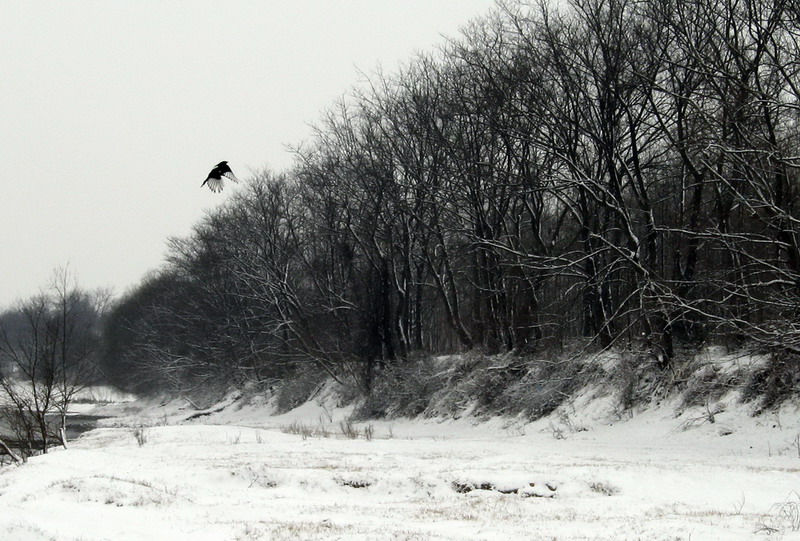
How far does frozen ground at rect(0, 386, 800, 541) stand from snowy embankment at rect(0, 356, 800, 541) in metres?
0.04

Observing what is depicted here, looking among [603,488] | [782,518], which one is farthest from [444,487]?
[782,518]

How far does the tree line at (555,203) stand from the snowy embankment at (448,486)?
9.25ft

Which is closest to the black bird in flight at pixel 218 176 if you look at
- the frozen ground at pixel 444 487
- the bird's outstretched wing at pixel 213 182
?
the bird's outstretched wing at pixel 213 182

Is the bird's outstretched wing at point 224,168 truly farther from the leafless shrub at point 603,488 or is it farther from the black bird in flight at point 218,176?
the leafless shrub at point 603,488

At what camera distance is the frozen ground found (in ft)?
31.4

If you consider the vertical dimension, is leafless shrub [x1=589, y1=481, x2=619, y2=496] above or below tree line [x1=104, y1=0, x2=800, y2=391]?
below

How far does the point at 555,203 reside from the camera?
39.9 m

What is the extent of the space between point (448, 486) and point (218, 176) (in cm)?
821

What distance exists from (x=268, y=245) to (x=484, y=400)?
88.7 ft

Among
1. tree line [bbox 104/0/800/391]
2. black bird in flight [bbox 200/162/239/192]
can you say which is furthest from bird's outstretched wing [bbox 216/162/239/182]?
tree line [bbox 104/0/800/391]

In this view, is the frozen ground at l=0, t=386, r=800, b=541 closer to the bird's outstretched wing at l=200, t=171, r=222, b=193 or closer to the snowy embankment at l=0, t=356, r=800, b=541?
the snowy embankment at l=0, t=356, r=800, b=541

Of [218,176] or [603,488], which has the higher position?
[218,176]

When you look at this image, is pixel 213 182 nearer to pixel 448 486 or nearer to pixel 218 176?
pixel 218 176

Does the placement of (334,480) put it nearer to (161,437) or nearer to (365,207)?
(161,437)
